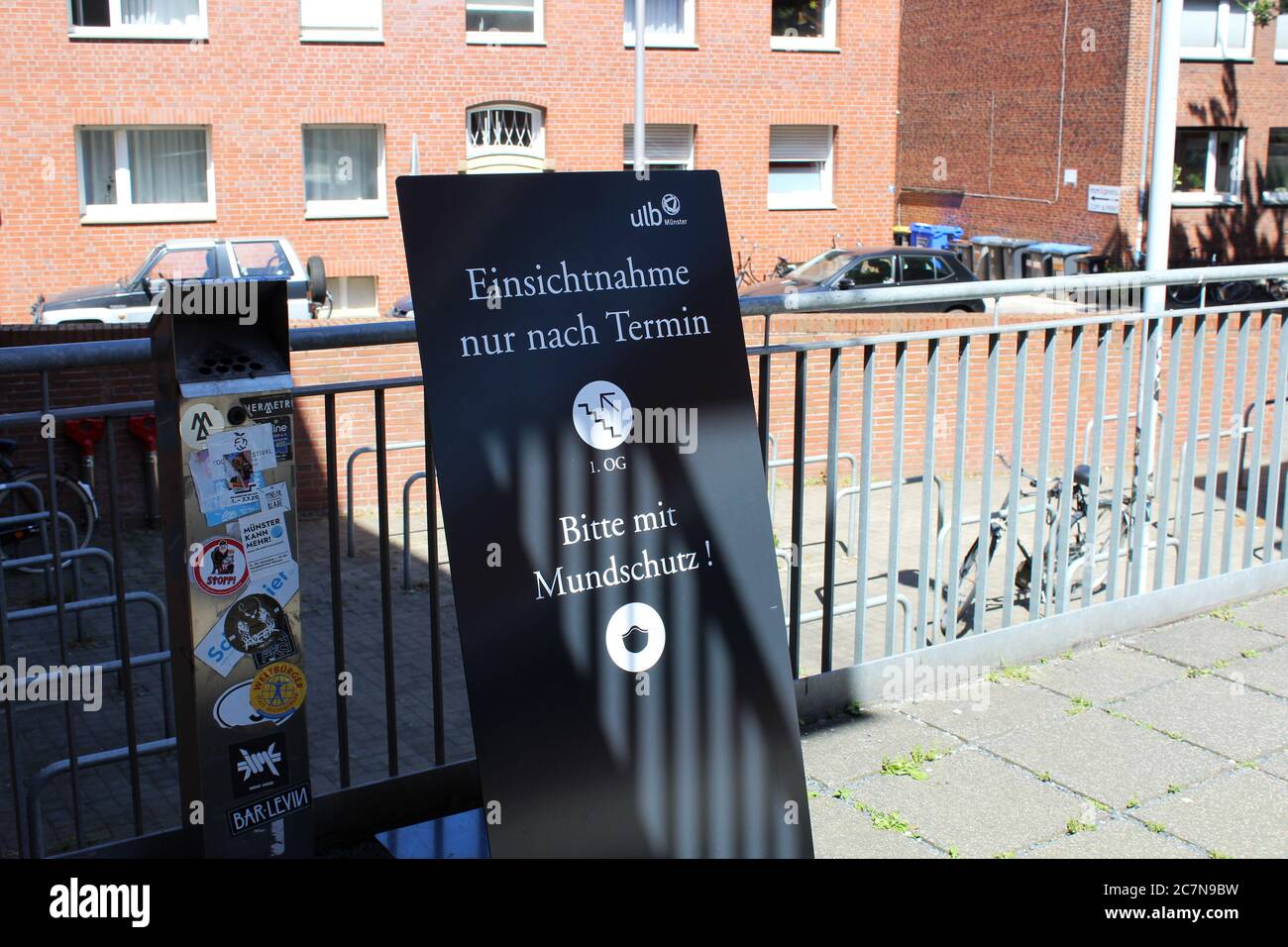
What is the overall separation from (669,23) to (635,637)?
25.2 metres

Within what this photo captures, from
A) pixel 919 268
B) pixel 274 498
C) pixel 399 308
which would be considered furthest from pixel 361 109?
pixel 274 498

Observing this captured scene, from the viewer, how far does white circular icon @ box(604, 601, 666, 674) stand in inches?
125

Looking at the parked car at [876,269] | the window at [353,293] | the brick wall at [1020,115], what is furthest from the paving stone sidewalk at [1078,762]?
A: the brick wall at [1020,115]

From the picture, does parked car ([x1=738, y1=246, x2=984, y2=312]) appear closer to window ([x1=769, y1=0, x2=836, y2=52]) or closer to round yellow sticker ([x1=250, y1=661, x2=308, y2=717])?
window ([x1=769, y1=0, x2=836, y2=52])

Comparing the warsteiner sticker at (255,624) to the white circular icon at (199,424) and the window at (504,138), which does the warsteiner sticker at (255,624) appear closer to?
the white circular icon at (199,424)

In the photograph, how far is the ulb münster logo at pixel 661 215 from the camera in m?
3.28

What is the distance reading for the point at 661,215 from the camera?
10.9ft

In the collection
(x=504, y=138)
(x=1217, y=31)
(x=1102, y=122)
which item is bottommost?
(x=504, y=138)

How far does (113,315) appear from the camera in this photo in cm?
1844

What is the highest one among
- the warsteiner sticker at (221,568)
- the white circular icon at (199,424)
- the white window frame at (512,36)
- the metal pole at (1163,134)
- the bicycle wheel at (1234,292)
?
the white window frame at (512,36)

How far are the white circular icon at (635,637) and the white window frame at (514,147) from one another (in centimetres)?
2292

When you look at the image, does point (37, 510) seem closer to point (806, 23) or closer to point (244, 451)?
point (244, 451)

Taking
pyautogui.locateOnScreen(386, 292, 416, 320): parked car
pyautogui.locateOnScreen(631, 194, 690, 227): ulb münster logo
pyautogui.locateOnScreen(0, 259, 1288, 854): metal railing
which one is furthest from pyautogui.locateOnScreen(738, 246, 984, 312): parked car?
pyautogui.locateOnScreen(631, 194, 690, 227): ulb münster logo

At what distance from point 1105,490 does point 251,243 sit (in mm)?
14682
